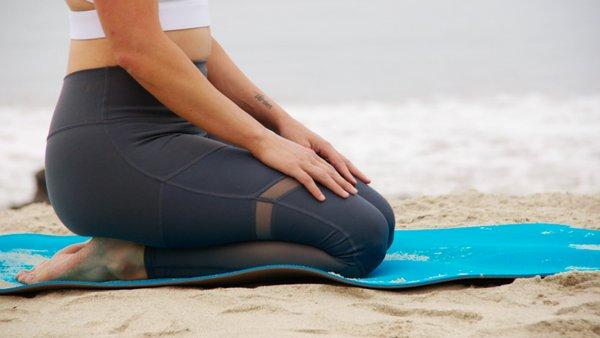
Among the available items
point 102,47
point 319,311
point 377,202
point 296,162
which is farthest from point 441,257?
point 102,47

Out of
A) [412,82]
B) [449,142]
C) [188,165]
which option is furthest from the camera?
[412,82]

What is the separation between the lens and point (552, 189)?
572 cm

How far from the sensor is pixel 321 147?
2898 millimetres

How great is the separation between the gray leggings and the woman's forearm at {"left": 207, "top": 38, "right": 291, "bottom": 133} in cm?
49

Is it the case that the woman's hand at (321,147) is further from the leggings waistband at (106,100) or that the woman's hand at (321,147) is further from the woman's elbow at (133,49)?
the woman's elbow at (133,49)

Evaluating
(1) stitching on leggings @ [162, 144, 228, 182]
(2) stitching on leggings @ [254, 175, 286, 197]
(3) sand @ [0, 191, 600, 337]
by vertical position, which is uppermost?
(1) stitching on leggings @ [162, 144, 228, 182]

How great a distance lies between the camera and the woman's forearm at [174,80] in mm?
2367

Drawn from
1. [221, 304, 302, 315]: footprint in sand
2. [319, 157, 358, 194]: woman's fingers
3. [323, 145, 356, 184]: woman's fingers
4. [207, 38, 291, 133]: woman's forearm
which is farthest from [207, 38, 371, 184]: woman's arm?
[221, 304, 302, 315]: footprint in sand

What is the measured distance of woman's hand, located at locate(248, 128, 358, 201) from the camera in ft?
8.07

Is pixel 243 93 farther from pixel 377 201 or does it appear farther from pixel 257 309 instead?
pixel 257 309

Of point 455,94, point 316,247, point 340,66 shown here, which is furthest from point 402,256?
point 340,66

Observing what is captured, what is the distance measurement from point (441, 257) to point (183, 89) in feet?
3.58

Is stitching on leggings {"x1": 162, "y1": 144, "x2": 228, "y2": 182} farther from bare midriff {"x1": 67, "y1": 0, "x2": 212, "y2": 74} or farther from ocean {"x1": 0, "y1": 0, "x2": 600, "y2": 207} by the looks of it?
ocean {"x1": 0, "y1": 0, "x2": 600, "y2": 207}

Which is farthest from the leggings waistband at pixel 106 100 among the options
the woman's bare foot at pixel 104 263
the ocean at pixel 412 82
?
the ocean at pixel 412 82
